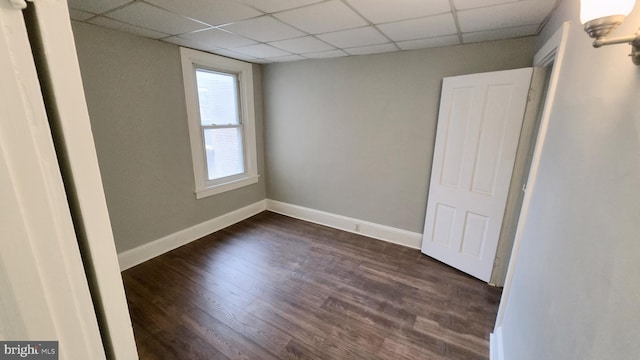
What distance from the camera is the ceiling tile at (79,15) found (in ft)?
6.12

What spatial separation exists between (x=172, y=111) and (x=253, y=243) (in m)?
1.80

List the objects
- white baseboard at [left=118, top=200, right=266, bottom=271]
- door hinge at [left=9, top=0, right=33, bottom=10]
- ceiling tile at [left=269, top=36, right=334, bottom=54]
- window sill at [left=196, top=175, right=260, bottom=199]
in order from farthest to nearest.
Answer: window sill at [left=196, top=175, right=260, bottom=199], white baseboard at [left=118, top=200, right=266, bottom=271], ceiling tile at [left=269, top=36, right=334, bottom=54], door hinge at [left=9, top=0, right=33, bottom=10]

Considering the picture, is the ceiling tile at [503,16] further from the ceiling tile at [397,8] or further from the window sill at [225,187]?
the window sill at [225,187]

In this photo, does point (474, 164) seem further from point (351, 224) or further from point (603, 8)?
point (603, 8)

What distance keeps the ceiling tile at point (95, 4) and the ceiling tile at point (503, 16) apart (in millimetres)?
2415

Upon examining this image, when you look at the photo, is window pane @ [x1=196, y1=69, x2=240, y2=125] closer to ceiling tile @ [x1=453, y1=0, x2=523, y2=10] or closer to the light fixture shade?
ceiling tile @ [x1=453, y1=0, x2=523, y2=10]

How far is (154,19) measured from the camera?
204 cm

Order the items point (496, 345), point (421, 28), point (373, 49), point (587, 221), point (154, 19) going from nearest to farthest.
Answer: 1. point (587, 221)
2. point (496, 345)
3. point (154, 19)
4. point (421, 28)
5. point (373, 49)

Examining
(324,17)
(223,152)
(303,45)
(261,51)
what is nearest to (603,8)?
(324,17)

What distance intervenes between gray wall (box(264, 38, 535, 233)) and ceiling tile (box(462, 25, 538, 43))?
10 cm

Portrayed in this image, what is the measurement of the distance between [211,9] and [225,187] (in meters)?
2.28

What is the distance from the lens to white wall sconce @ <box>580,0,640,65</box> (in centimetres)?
67

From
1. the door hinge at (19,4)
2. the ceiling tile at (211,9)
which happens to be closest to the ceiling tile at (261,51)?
the ceiling tile at (211,9)

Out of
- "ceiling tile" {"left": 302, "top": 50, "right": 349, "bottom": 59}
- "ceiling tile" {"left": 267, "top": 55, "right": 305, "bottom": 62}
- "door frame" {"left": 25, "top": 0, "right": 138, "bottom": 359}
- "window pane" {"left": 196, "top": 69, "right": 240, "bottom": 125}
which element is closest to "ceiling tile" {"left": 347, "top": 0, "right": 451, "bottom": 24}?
"ceiling tile" {"left": 302, "top": 50, "right": 349, "bottom": 59}
